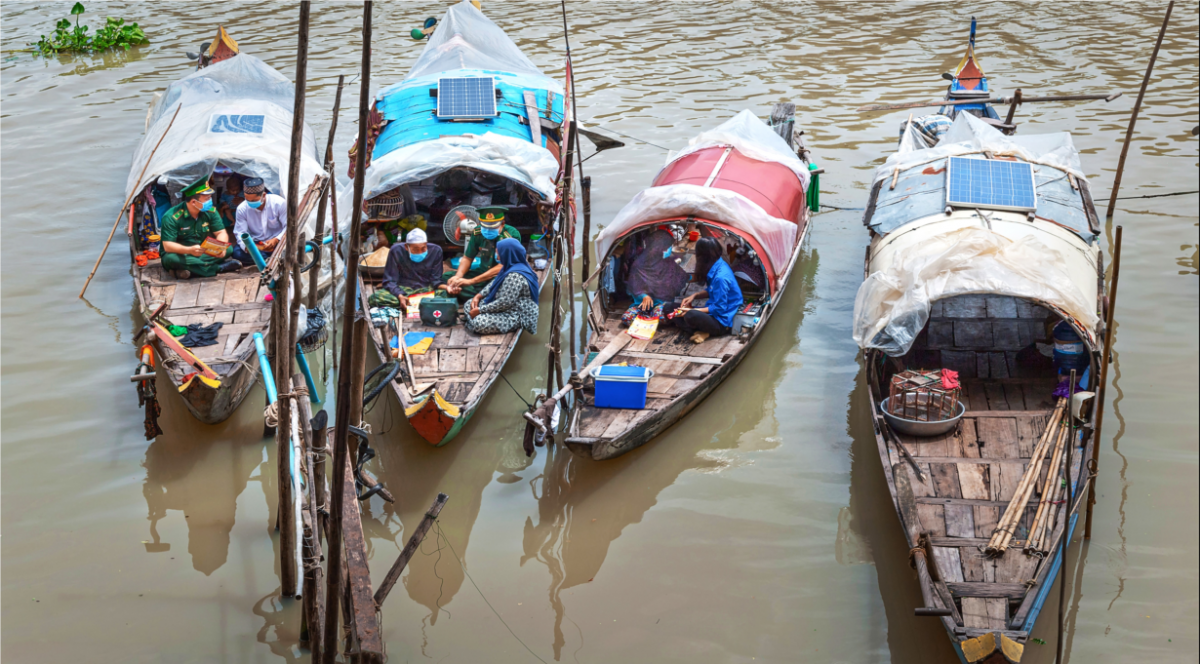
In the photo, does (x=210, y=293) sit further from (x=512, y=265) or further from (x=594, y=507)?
(x=594, y=507)

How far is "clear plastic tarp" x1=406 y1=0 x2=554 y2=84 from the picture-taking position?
1207 centimetres

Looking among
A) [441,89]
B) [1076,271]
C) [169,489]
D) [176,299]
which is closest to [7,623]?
[169,489]

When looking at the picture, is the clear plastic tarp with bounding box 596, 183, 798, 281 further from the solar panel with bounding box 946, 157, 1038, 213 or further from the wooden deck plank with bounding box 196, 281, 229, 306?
the wooden deck plank with bounding box 196, 281, 229, 306

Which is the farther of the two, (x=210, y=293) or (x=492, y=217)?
(x=492, y=217)

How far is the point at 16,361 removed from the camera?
343 inches

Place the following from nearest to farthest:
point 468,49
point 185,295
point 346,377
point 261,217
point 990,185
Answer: point 346,377 → point 990,185 → point 185,295 → point 261,217 → point 468,49

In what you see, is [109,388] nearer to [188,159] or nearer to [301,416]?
[188,159]

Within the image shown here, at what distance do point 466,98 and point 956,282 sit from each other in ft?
20.8

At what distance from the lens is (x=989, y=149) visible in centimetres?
868

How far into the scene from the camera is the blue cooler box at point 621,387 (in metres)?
7.11

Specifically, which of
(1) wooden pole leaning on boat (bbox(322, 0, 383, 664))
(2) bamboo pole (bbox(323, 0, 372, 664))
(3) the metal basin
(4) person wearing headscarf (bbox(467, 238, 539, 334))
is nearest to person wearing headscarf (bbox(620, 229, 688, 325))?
(4) person wearing headscarf (bbox(467, 238, 539, 334))

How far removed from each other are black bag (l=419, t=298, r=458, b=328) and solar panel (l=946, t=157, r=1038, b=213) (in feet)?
15.0

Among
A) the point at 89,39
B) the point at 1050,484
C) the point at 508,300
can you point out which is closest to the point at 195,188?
the point at 508,300

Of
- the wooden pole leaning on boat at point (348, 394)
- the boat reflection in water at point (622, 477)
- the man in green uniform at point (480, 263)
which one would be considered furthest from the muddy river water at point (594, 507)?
the wooden pole leaning on boat at point (348, 394)
